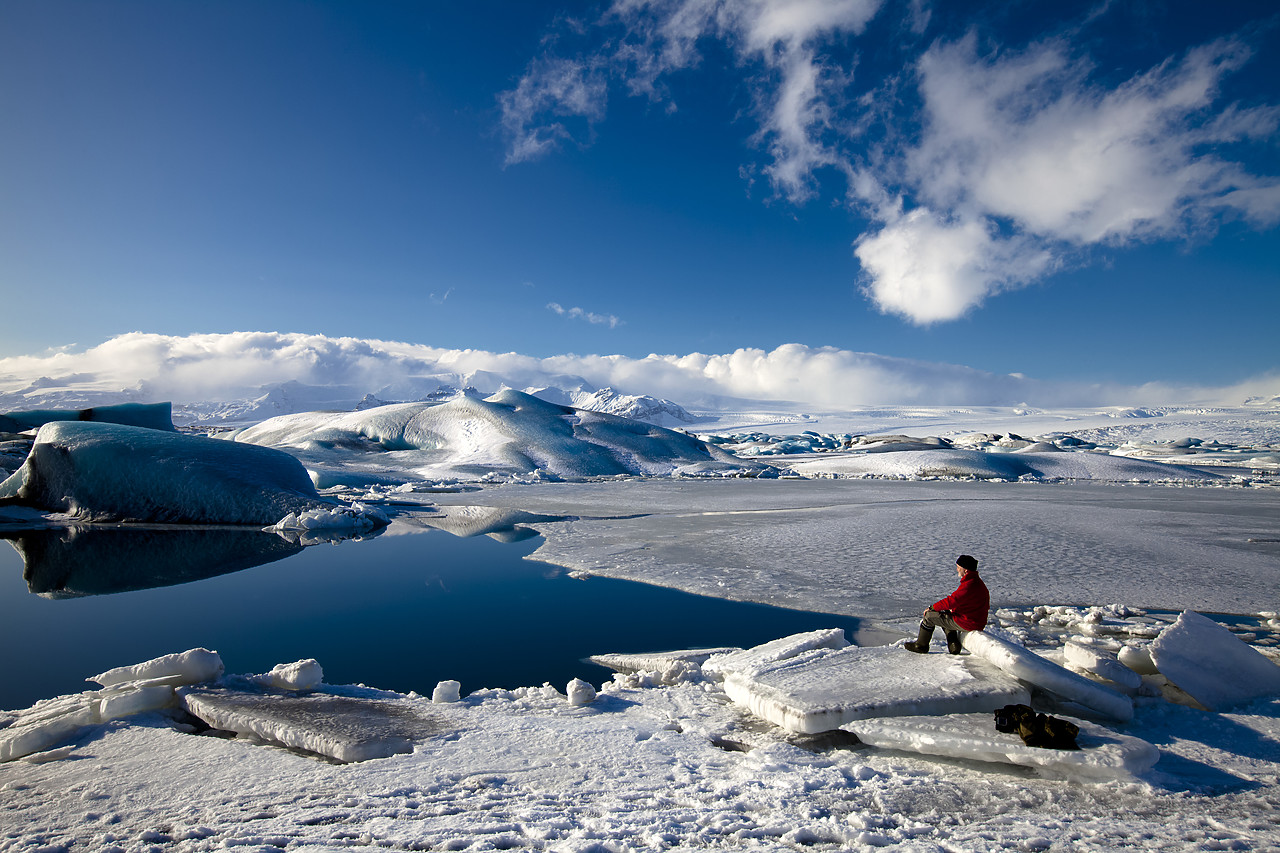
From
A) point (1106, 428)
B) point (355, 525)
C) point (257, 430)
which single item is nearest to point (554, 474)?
point (355, 525)

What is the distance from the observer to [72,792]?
2.50 metres

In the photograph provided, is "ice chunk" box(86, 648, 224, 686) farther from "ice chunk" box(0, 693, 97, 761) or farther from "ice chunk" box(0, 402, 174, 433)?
"ice chunk" box(0, 402, 174, 433)

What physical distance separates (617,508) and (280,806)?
12.1 meters

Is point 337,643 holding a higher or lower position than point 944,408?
lower

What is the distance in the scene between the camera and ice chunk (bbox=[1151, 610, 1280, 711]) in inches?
131

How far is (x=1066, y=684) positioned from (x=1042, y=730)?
0.50 m

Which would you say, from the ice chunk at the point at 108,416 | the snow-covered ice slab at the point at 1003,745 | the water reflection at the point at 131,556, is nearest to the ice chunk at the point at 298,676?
the snow-covered ice slab at the point at 1003,745

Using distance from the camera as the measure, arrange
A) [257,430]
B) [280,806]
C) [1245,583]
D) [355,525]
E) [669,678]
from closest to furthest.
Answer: [280,806] → [669,678] → [1245,583] → [355,525] → [257,430]

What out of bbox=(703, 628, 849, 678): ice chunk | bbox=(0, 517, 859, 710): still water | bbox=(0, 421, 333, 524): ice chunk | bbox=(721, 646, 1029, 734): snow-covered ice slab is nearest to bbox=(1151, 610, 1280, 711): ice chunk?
bbox=(721, 646, 1029, 734): snow-covered ice slab

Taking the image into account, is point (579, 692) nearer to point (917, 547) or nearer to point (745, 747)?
point (745, 747)

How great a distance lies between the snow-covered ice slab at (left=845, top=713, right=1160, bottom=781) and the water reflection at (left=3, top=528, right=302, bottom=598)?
7.87m

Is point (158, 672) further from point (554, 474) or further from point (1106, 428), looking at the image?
point (1106, 428)

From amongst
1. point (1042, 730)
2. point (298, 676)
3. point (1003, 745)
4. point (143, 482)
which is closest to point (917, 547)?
point (1042, 730)

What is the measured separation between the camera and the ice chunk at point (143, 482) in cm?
1138
